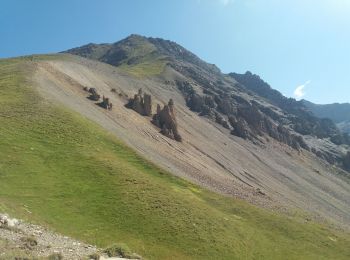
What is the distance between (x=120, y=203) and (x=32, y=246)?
94.1ft

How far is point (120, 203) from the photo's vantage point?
195ft

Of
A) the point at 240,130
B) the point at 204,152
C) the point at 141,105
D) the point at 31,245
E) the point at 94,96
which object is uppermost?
the point at 240,130

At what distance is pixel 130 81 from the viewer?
588 ft

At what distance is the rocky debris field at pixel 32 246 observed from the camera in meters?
28.7

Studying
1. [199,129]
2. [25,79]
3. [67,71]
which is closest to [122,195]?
[25,79]

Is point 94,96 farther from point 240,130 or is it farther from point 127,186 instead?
point 240,130

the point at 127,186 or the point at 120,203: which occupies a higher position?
the point at 127,186

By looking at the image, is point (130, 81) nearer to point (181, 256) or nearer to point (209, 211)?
point (209, 211)

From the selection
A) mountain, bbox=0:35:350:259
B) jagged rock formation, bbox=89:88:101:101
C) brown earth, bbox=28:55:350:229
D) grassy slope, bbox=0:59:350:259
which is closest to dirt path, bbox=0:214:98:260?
grassy slope, bbox=0:59:350:259

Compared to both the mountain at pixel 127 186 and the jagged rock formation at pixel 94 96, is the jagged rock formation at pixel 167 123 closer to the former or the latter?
the mountain at pixel 127 186

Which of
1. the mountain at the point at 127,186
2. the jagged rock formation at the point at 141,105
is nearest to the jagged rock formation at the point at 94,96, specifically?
the mountain at the point at 127,186

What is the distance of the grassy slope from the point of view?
52.5 meters

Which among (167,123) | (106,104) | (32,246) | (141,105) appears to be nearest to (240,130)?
(141,105)

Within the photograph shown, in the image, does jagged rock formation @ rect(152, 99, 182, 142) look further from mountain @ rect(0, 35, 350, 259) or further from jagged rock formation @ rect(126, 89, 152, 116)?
jagged rock formation @ rect(126, 89, 152, 116)
